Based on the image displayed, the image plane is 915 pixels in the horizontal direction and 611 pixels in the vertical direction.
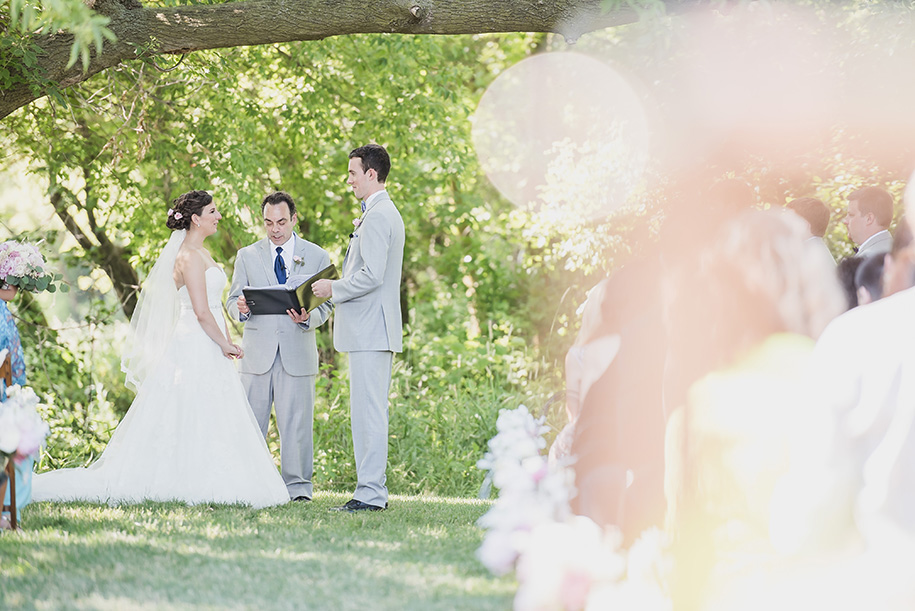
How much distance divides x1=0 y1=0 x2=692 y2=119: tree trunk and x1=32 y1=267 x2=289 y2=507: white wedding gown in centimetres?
181

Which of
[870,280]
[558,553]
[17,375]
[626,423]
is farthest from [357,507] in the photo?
[870,280]

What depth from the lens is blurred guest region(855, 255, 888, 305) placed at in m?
4.32

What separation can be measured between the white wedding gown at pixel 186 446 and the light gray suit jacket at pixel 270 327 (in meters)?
0.32

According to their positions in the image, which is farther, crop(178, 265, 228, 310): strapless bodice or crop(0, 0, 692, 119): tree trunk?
crop(178, 265, 228, 310): strapless bodice

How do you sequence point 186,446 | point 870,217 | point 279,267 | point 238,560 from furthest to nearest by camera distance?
point 279,267 → point 186,446 → point 870,217 → point 238,560

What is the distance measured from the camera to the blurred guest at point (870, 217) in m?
5.70

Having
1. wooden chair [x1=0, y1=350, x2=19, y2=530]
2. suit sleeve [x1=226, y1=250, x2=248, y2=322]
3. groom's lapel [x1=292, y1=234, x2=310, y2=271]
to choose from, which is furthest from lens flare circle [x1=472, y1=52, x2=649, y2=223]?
wooden chair [x1=0, y1=350, x2=19, y2=530]

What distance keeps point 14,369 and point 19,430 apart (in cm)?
102

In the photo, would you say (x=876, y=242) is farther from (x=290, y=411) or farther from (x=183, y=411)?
(x=183, y=411)

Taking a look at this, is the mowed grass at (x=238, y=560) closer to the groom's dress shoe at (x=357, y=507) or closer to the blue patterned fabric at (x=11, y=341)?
the groom's dress shoe at (x=357, y=507)

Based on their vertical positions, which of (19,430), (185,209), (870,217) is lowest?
(19,430)

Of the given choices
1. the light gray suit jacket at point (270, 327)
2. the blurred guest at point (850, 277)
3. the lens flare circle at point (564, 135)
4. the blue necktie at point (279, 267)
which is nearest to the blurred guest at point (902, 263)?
the blurred guest at point (850, 277)

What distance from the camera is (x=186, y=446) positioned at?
20.0 feet

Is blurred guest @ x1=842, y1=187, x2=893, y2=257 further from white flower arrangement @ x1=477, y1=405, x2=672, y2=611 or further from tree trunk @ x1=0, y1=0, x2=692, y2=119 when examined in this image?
white flower arrangement @ x1=477, y1=405, x2=672, y2=611
